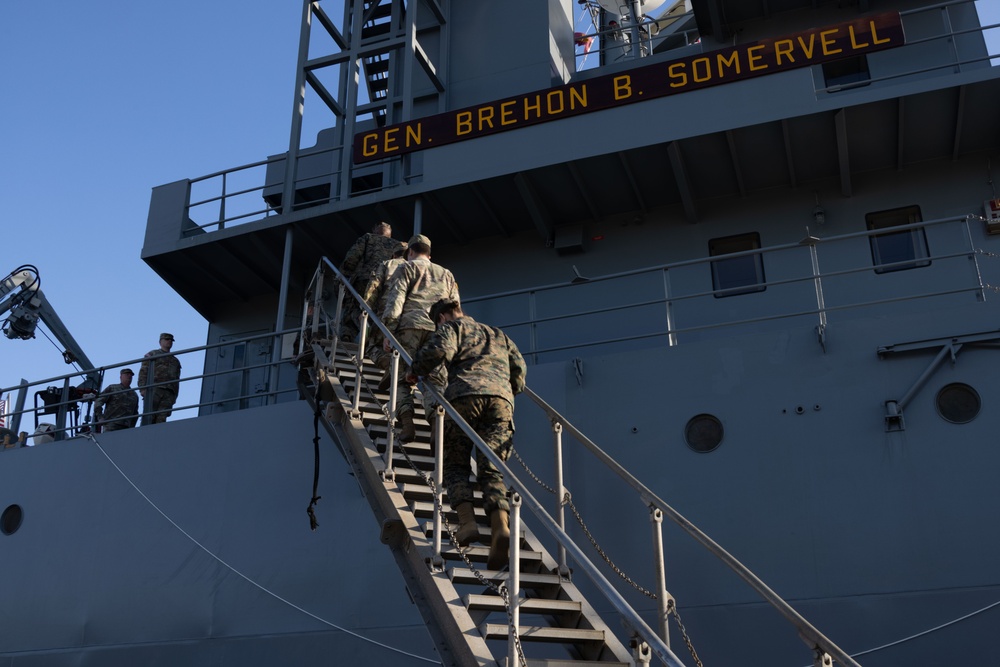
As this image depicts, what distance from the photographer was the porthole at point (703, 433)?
26.8 ft

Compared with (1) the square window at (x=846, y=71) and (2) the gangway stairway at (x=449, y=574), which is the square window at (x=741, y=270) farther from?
(2) the gangway stairway at (x=449, y=574)

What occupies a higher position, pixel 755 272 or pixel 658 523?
pixel 755 272

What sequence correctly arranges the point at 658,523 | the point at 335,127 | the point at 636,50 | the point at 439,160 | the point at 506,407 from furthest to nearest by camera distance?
the point at 636,50 < the point at 335,127 < the point at 439,160 < the point at 506,407 < the point at 658,523

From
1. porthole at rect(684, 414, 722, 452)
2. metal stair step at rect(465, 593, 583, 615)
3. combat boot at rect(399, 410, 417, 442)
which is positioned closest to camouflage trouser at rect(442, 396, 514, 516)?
metal stair step at rect(465, 593, 583, 615)

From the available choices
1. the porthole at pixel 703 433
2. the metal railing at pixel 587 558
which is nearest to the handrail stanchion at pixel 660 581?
the metal railing at pixel 587 558

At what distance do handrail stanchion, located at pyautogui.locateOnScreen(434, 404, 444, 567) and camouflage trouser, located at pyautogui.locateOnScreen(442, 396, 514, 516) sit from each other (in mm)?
119

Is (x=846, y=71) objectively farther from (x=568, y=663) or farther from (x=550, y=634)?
(x=568, y=663)

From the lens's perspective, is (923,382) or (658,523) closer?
(658,523)

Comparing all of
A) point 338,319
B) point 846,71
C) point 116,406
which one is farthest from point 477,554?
point 846,71

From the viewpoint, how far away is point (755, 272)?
35.2 feet

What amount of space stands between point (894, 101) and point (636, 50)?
7.25 m

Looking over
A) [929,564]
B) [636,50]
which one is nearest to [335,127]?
[636,50]

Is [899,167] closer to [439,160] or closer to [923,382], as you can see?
[923,382]

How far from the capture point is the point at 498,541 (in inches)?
205
